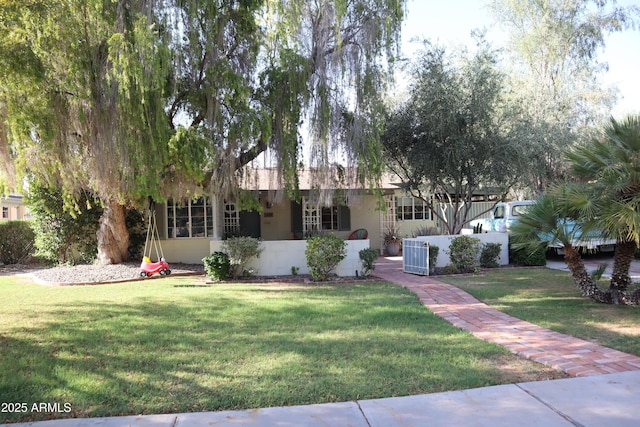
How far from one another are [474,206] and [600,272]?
15.4m

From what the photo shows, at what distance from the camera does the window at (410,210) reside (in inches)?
821

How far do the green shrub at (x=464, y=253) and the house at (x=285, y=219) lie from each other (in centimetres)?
219

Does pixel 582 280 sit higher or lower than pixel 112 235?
lower

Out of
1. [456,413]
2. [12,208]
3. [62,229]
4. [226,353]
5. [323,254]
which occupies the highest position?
[12,208]

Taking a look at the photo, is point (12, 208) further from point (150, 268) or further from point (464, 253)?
point (464, 253)

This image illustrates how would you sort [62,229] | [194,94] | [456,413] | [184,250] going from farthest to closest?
[184,250]
[62,229]
[194,94]
[456,413]

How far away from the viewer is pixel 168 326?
707cm

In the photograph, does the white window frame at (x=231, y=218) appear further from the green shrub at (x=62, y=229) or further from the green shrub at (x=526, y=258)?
the green shrub at (x=526, y=258)

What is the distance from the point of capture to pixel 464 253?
41.8 feet

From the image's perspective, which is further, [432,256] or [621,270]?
[432,256]

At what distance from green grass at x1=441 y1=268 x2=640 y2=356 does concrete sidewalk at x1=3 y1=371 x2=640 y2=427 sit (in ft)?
6.02

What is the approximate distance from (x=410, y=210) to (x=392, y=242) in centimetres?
251

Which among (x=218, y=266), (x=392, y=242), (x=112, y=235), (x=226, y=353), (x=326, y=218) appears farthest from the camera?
(x=326, y=218)

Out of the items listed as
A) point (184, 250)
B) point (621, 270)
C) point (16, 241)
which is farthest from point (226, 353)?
point (16, 241)
